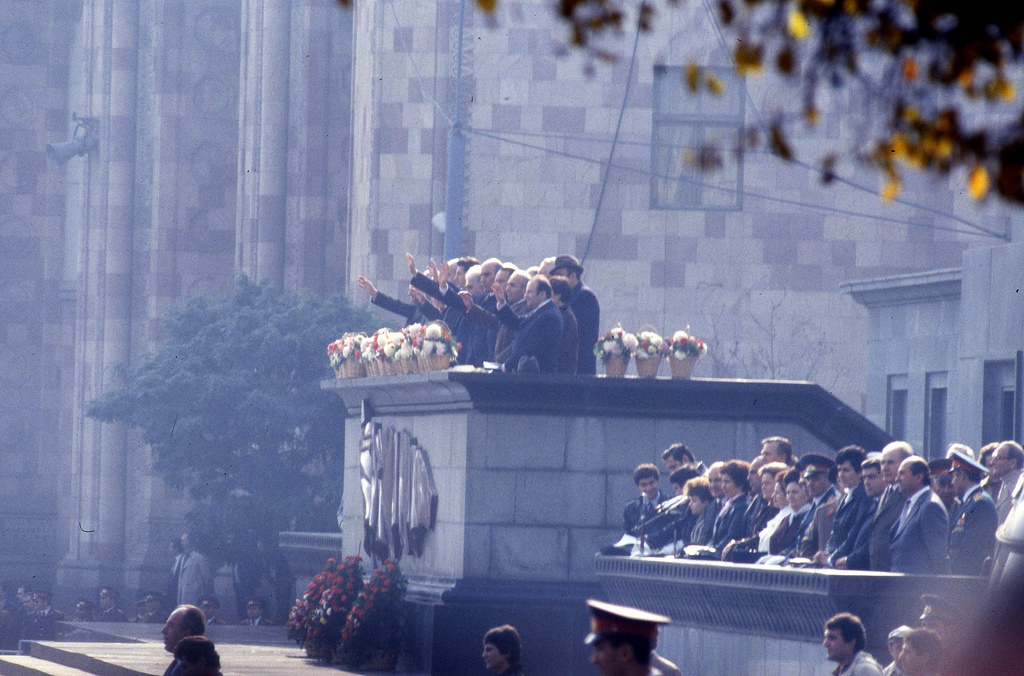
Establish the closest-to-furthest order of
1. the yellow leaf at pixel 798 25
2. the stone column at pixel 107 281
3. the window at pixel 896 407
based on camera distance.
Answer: the yellow leaf at pixel 798 25 → the window at pixel 896 407 → the stone column at pixel 107 281

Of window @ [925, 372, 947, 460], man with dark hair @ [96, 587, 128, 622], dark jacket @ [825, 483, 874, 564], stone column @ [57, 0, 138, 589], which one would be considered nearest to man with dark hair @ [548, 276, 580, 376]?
dark jacket @ [825, 483, 874, 564]

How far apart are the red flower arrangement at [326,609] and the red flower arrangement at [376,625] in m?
0.80

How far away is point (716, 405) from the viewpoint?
1958 centimetres

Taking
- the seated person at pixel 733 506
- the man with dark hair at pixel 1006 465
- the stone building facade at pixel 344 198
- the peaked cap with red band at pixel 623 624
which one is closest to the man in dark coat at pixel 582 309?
the stone building facade at pixel 344 198

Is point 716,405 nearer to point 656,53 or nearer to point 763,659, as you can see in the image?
point 763,659

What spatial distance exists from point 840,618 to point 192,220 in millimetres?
35864

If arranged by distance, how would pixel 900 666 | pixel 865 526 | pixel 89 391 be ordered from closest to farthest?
pixel 900 666, pixel 865 526, pixel 89 391

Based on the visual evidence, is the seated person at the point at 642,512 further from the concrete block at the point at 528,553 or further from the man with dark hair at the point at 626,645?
the man with dark hair at the point at 626,645

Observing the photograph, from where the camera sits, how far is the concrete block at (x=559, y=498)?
19.2 m

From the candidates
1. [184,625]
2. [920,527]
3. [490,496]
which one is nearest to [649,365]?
[490,496]

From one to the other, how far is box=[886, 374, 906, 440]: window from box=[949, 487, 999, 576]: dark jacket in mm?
13247

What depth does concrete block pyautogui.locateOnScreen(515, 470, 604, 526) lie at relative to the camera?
1917cm

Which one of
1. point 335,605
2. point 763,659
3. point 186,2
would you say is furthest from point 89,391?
point 763,659

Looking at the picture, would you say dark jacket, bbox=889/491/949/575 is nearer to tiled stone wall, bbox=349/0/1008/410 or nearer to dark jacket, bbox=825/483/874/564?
dark jacket, bbox=825/483/874/564
